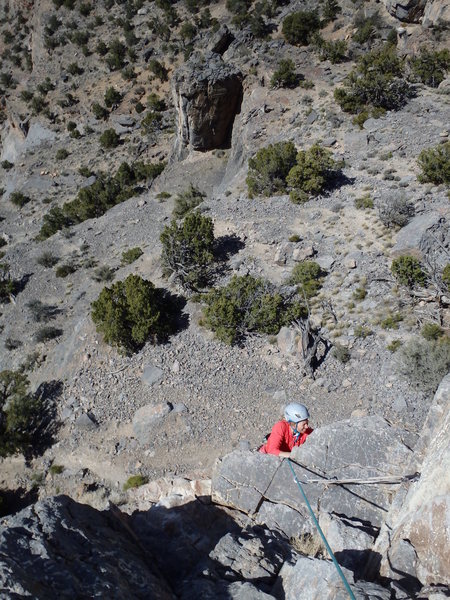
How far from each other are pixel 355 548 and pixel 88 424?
10.0 m

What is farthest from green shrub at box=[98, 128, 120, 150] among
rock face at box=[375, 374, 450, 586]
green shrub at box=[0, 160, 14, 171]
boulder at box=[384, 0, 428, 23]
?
rock face at box=[375, 374, 450, 586]

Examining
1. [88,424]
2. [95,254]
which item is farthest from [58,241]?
[88,424]

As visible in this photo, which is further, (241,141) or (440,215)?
(241,141)

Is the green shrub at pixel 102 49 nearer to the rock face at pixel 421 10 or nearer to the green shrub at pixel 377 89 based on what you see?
the rock face at pixel 421 10

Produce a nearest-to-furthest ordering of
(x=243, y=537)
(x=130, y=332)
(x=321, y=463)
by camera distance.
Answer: (x=243, y=537)
(x=321, y=463)
(x=130, y=332)

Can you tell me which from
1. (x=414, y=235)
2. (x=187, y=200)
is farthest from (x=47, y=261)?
(x=414, y=235)

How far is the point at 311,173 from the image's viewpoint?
63.5ft

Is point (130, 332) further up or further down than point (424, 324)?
further up

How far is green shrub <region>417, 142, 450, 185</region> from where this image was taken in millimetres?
16906

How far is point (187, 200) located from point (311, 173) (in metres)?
10.1

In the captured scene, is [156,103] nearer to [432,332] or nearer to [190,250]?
[190,250]

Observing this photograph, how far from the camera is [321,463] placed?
7.21 meters

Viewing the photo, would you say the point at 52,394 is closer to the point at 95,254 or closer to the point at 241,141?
the point at 95,254

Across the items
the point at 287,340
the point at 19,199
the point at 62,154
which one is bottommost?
the point at 287,340
